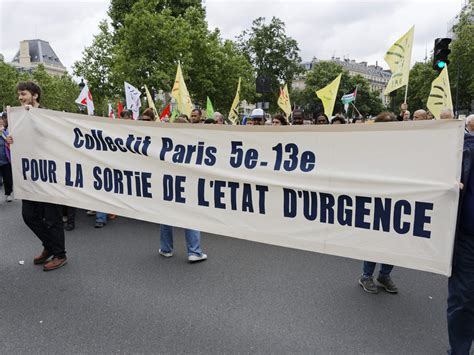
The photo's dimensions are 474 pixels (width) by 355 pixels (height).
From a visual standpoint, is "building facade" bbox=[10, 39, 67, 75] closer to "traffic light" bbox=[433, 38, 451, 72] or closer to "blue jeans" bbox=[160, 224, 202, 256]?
"traffic light" bbox=[433, 38, 451, 72]

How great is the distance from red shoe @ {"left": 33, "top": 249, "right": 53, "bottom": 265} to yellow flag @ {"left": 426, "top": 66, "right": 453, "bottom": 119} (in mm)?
6706

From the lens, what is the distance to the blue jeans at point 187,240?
448 cm

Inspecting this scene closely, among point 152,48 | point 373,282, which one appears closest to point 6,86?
point 152,48

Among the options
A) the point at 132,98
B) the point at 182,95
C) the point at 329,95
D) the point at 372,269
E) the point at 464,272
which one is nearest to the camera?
the point at 464,272

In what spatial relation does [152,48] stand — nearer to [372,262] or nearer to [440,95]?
[440,95]

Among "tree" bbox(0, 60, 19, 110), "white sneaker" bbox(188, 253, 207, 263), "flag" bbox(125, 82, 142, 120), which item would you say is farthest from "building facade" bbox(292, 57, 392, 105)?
"white sneaker" bbox(188, 253, 207, 263)

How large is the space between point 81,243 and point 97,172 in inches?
73.7

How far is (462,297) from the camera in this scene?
7.91 feet

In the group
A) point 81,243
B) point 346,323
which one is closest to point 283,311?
point 346,323

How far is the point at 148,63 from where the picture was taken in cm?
2119

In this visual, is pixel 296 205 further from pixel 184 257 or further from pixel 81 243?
pixel 81 243

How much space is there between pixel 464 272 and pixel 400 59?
608cm

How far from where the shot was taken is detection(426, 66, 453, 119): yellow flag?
22.6ft

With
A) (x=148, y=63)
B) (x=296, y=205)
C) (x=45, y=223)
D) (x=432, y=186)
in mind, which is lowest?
(x=45, y=223)
